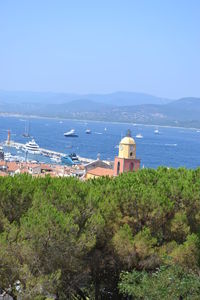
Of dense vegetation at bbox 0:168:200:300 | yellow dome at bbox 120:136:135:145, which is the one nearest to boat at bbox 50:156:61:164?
yellow dome at bbox 120:136:135:145

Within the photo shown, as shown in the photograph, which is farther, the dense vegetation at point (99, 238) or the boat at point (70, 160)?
the boat at point (70, 160)

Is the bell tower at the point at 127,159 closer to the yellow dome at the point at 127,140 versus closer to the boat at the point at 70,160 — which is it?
the yellow dome at the point at 127,140

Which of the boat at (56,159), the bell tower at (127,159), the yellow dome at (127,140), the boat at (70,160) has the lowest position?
the boat at (56,159)

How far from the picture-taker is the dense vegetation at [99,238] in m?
9.55

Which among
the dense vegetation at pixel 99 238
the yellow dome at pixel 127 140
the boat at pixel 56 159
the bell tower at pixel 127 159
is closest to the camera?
the dense vegetation at pixel 99 238

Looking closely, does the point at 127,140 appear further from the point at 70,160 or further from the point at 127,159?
the point at 70,160

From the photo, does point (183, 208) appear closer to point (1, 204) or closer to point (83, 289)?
point (83, 289)

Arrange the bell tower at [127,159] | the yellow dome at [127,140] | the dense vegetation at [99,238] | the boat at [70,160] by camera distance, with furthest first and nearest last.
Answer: the boat at [70,160]
the bell tower at [127,159]
the yellow dome at [127,140]
the dense vegetation at [99,238]

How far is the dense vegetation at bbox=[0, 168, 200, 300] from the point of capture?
31.3ft

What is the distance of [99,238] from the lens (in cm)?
1094

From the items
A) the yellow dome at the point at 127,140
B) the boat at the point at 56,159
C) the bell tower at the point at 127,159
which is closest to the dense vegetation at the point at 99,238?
the yellow dome at the point at 127,140

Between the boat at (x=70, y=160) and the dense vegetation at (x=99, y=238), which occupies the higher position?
the dense vegetation at (x=99, y=238)

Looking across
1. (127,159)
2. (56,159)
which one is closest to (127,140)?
(127,159)

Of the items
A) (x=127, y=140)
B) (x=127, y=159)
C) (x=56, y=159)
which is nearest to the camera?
(x=127, y=140)
